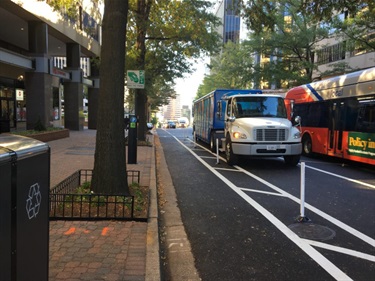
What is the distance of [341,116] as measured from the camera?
42.3ft

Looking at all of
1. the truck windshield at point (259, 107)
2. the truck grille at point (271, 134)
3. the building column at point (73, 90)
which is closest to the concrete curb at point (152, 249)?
the truck grille at point (271, 134)

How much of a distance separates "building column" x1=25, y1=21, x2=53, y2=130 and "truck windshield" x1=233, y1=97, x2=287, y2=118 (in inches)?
517

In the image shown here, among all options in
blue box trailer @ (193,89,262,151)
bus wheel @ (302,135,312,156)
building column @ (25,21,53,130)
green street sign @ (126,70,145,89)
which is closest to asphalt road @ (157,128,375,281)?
green street sign @ (126,70,145,89)

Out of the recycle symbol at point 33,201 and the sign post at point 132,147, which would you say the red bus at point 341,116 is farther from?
the recycle symbol at point 33,201

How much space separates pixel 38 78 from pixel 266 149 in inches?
594

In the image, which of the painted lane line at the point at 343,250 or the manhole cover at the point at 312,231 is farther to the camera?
the manhole cover at the point at 312,231

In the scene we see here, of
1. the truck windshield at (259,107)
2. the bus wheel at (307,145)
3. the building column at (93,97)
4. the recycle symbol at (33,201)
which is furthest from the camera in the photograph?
the building column at (93,97)

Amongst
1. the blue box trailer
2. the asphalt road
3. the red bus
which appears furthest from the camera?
the blue box trailer

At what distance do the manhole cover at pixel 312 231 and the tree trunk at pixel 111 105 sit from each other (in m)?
2.95

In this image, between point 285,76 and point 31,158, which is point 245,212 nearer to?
point 31,158

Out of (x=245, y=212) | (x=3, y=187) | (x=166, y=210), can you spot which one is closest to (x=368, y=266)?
(x=245, y=212)

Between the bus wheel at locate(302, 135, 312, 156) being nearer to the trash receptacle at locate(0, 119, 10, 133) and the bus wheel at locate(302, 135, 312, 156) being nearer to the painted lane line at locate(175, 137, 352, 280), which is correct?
the painted lane line at locate(175, 137, 352, 280)

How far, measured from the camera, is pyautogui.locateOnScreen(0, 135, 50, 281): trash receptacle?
2117 mm

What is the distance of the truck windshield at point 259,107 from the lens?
12.4 m
